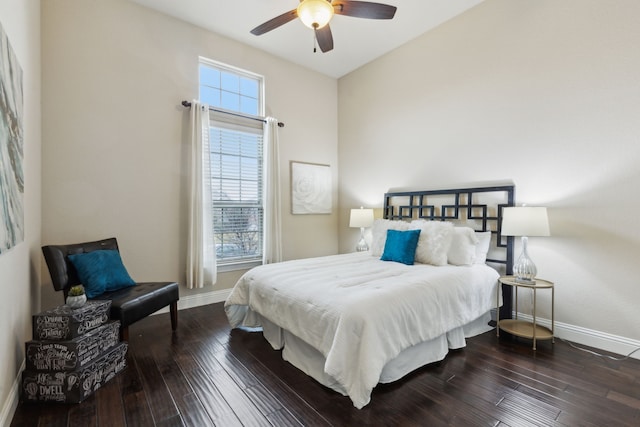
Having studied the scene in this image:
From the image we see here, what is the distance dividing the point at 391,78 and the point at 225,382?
4.28 m

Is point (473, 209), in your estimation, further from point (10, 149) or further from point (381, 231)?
point (10, 149)

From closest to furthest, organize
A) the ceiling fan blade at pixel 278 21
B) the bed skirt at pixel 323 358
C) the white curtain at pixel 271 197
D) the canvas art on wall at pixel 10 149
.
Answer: the canvas art on wall at pixel 10 149
the bed skirt at pixel 323 358
the ceiling fan blade at pixel 278 21
the white curtain at pixel 271 197

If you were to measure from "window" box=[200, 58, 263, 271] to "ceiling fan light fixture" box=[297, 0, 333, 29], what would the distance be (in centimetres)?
190

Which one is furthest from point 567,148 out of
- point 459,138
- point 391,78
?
point 391,78

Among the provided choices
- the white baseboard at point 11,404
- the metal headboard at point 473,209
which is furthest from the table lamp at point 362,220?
the white baseboard at point 11,404

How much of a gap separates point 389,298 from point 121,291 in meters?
2.37

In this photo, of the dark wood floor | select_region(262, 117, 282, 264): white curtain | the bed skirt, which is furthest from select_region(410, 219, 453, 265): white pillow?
select_region(262, 117, 282, 264): white curtain

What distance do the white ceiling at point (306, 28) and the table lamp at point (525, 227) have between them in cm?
245

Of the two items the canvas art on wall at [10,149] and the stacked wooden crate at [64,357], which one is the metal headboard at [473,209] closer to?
the stacked wooden crate at [64,357]

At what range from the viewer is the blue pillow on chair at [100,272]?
245 centimetres

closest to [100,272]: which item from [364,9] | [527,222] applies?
[364,9]

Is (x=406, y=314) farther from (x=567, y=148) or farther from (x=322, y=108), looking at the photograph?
(x=322, y=108)

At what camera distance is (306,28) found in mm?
3666

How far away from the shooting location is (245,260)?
408 centimetres
